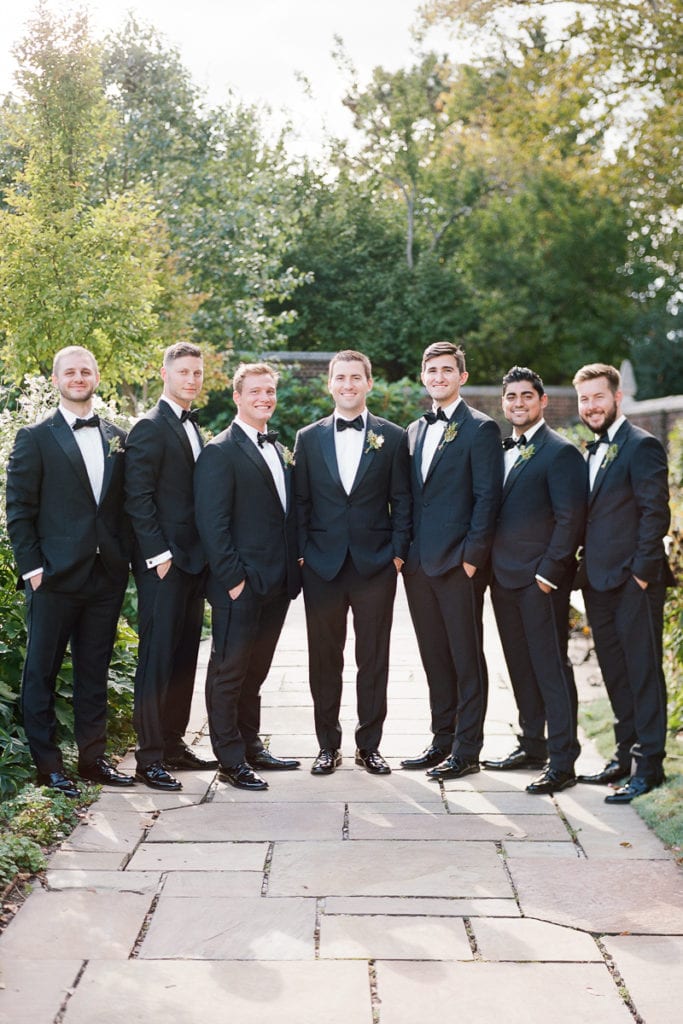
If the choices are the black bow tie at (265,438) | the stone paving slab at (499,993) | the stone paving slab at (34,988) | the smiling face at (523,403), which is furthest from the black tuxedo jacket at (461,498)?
the stone paving slab at (34,988)

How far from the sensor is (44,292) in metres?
8.51

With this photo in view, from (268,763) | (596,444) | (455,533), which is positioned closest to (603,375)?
(596,444)

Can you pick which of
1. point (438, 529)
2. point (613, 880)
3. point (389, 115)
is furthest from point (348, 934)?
point (389, 115)

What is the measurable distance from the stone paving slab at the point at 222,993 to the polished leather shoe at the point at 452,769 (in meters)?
2.02

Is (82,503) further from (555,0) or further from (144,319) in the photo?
(555,0)

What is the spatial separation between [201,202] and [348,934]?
543 inches

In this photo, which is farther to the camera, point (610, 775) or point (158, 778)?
point (610, 775)

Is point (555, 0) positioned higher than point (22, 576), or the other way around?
point (555, 0)

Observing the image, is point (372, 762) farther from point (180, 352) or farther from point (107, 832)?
point (180, 352)

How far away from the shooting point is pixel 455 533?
4.96 meters

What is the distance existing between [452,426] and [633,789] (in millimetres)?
1769

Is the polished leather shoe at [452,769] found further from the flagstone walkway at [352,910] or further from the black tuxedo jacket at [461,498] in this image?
the black tuxedo jacket at [461,498]

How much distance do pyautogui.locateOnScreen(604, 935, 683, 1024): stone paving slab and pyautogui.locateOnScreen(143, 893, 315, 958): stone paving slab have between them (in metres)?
0.88

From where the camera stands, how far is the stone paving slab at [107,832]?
409cm
